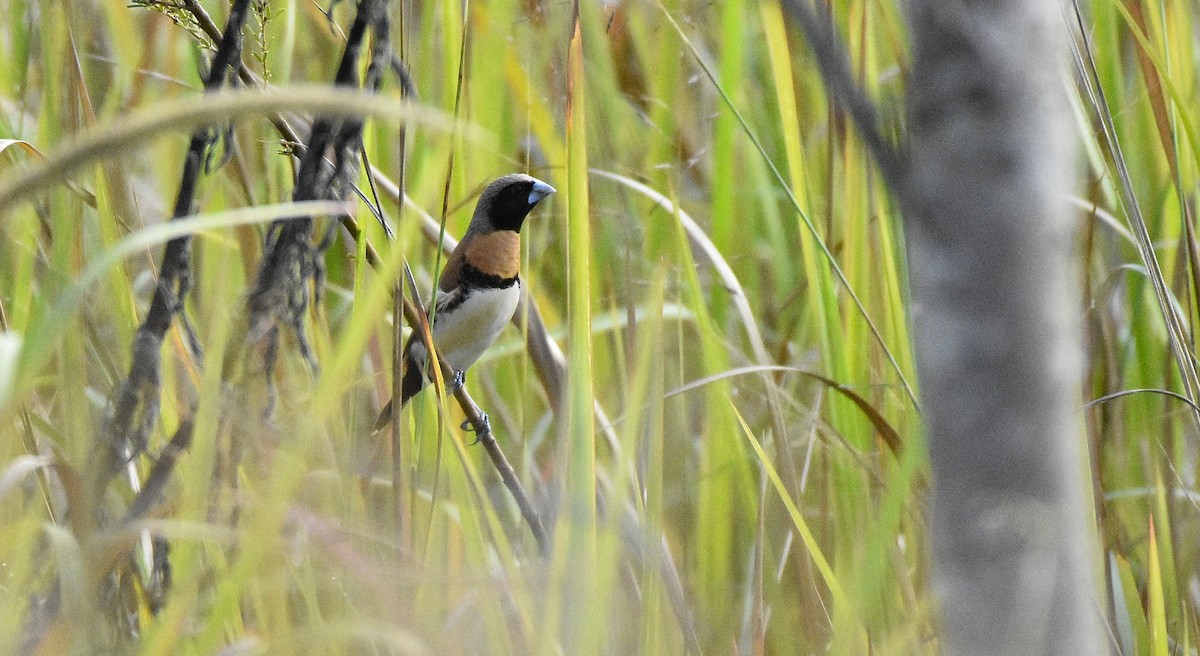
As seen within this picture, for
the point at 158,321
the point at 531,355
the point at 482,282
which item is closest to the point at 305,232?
the point at 158,321

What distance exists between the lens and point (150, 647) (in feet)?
2.19

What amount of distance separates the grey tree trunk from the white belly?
1596mm

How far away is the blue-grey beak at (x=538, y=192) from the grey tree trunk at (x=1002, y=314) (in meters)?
1.65

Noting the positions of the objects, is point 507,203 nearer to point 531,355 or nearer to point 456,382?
point 456,382

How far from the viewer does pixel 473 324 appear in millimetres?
1973

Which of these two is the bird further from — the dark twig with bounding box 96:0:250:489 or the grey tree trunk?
the grey tree trunk

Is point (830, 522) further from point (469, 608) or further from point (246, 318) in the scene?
point (246, 318)

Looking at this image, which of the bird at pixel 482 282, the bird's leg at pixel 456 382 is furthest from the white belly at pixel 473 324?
the bird's leg at pixel 456 382

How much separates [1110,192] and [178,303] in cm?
102

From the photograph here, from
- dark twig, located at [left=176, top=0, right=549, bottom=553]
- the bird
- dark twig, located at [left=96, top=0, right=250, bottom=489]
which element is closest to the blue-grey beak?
the bird

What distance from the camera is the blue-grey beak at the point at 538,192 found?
6.56ft

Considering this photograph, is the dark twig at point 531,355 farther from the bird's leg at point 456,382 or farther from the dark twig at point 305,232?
the dark twig at point 305,232

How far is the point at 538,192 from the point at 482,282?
0.20 meters

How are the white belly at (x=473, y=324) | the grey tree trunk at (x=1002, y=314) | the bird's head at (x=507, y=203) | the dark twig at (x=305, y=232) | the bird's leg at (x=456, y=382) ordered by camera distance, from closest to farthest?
the grey tree trunk at (x=1002, y=314) → the dark twig at (x=305, y=232) → the bird's leg at (x=456, y=382) → the white belly at (x=473, y=324) → the bird's head at (x=507, y=203)
